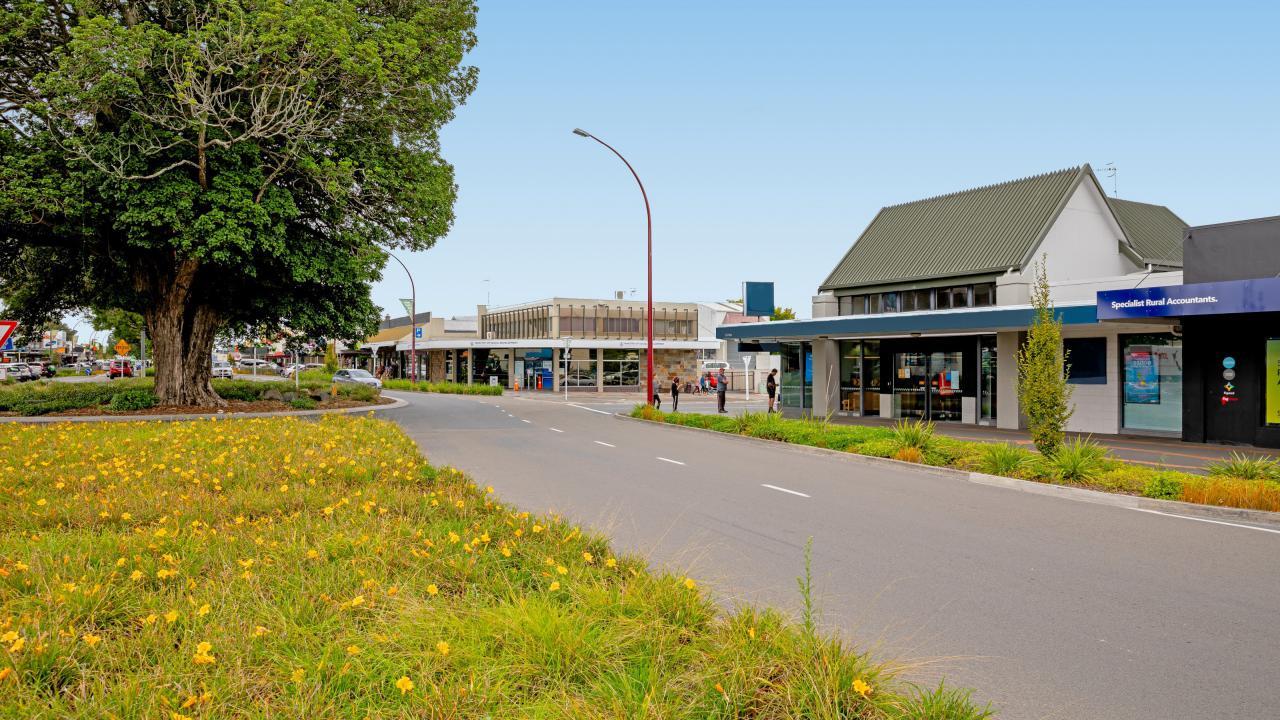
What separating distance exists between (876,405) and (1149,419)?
881 centimetres

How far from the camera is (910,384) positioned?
26.6m

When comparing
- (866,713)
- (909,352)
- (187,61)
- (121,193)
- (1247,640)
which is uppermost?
(187,61)

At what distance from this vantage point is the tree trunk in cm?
2406

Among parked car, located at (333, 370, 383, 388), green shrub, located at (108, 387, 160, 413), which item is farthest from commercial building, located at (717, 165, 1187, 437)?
parked car, located at (333, 370, 383, 388)

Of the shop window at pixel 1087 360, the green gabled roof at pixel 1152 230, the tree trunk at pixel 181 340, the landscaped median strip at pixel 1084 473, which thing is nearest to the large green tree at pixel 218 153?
the tree trunk at pixel 181 340

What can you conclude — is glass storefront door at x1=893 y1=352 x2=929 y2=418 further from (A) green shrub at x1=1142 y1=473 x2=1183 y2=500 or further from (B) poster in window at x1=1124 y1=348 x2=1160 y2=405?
(A) green shrub at x1=1142 y1=473 x2=1183 y2=500

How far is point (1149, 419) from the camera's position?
2053 cm

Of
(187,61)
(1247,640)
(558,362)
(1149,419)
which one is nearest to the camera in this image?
(1247,640)

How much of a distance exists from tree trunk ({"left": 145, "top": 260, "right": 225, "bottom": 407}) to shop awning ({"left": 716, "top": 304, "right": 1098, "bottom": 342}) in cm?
1789

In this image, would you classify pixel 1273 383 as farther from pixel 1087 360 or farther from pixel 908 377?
pixel 908 377

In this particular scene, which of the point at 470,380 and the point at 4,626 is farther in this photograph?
the point at 470,380

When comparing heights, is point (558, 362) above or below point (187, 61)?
below

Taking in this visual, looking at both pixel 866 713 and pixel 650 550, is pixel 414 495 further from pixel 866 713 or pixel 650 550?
pixel 866 713

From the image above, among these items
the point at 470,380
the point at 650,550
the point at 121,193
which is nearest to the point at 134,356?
the point at 470,380
